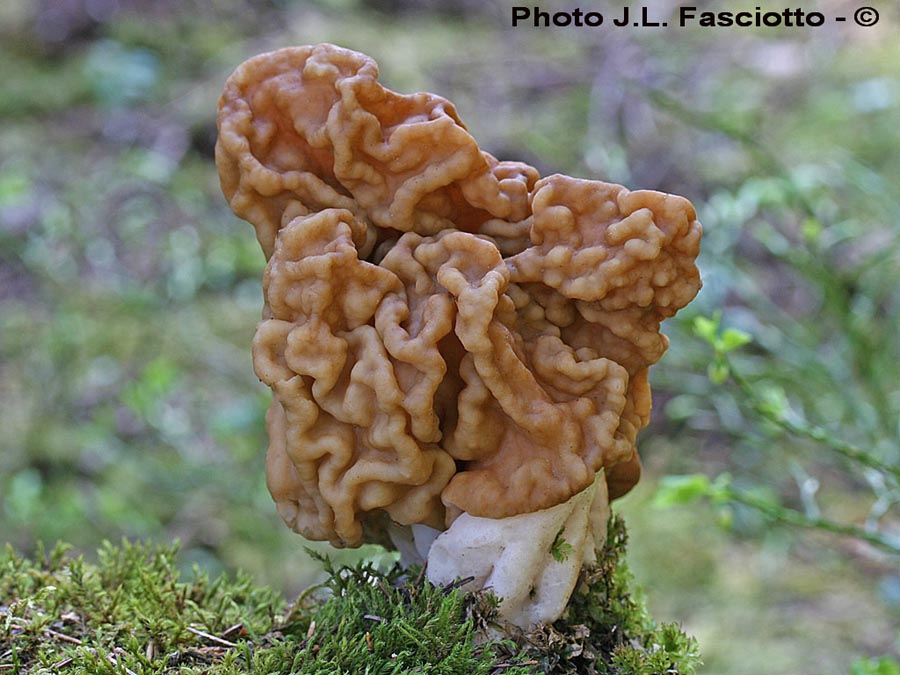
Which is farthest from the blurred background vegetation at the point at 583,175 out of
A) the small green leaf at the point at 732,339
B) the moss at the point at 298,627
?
the moss at the point at 298,627

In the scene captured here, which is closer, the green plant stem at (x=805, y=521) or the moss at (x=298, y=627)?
the moss at (x=298, y=627)

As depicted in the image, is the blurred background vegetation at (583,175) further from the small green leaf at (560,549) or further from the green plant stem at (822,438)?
the small green leaf at (560,549)

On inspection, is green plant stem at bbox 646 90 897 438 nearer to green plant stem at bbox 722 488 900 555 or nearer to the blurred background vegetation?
the blurred background vegetation

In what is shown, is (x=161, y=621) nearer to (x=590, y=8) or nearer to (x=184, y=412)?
(x=184, y=412)

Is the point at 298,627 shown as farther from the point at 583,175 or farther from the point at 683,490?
the point at 583,175

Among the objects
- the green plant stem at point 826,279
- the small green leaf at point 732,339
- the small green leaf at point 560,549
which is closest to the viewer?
the small green leaf at point 560,549

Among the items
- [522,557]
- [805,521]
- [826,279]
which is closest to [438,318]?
[522,557]

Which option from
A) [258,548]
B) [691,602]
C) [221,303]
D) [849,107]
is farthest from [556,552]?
[849,107]
